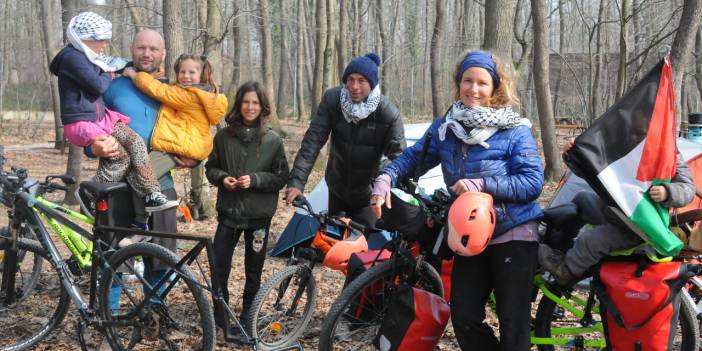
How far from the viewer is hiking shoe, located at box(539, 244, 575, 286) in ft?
11.1

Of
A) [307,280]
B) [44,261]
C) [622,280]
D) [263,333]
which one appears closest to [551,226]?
[622,280]

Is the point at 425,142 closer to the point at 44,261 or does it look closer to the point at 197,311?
the point at 197,311

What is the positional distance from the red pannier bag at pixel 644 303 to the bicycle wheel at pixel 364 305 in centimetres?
92

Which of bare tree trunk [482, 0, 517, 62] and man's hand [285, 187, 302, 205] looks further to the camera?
bare tree trunk [482, 0, 517, 62]

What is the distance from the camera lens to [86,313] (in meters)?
3.78

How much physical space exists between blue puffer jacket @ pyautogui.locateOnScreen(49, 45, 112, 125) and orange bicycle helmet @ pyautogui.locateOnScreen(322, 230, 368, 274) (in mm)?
1613

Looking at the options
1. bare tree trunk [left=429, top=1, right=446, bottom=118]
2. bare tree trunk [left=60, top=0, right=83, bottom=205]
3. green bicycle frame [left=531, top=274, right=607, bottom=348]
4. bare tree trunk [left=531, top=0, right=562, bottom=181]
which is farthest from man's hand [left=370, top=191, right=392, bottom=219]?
bare tree trunk [left=429, top=1, right=446, bottom=118]

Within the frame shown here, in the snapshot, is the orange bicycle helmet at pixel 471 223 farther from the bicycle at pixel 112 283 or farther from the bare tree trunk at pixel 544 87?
the bare tree trunk at pixel 544 87

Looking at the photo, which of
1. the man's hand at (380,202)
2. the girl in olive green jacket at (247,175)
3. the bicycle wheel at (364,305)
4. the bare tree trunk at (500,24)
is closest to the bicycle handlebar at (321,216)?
the girl in olive green jacket at (247,175)

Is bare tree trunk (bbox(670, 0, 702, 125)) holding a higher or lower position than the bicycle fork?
higher

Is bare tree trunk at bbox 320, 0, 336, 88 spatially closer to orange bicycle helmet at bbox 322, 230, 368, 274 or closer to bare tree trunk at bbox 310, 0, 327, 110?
bare tree trunk at bbox 310, 0, 327, 110

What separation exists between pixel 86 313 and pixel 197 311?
70 centimetres

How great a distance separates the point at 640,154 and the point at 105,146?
2.88m

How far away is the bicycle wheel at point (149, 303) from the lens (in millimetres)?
3533
